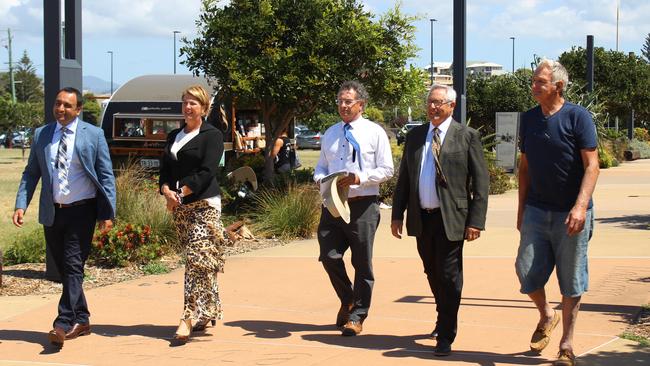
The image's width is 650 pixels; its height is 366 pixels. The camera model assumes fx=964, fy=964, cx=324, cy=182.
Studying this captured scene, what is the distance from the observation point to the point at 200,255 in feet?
23.6

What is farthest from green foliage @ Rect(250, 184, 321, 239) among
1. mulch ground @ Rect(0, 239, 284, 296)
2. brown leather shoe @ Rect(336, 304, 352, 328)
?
brown leather shoe @ Rect(336, 304, 352, 328)

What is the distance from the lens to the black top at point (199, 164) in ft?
23.5

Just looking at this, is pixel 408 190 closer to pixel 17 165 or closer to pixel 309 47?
pixel 309 47

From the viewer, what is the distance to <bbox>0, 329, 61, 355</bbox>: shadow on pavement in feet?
22.7

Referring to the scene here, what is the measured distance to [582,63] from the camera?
40.6 m

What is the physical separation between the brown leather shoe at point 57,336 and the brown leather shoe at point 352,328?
2032mm

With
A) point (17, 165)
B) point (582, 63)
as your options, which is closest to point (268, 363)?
point (17, 165)

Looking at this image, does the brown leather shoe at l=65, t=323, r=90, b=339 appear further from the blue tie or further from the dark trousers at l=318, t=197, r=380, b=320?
the blue tie

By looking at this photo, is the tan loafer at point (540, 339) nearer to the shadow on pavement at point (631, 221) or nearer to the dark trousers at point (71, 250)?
the dark trousers at point (71, 250)

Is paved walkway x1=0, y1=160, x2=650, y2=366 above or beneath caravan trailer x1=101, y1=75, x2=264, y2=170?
beneath

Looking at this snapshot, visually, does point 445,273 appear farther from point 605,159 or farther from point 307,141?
point 307,141

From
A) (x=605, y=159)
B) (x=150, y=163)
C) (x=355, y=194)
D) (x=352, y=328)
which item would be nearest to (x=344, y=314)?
(x=352, y=328)

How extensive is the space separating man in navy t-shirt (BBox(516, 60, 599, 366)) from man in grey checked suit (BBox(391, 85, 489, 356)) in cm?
41

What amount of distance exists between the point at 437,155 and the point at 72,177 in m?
2.74
